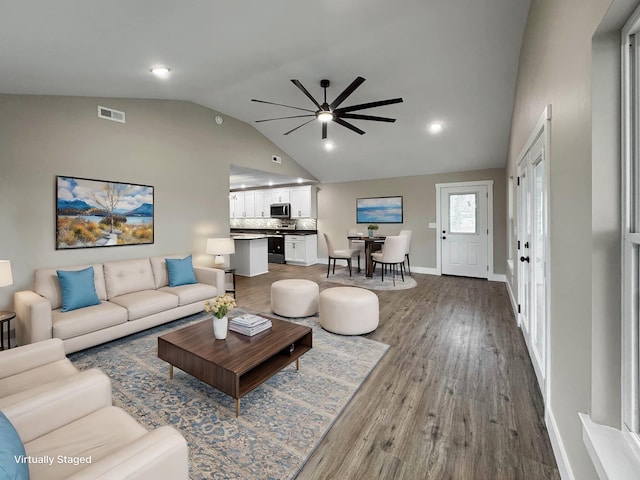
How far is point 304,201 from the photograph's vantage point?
26.8 ft

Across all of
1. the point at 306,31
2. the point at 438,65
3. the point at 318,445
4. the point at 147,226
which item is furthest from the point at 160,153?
the point at 318,445

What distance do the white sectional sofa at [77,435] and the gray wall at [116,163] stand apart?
Result: 6.59 feet

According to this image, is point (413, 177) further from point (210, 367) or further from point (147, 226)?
point (210, 367)

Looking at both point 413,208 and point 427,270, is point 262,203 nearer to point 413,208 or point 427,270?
point 413,208

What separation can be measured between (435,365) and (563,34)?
2.45m

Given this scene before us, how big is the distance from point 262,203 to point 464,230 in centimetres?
560

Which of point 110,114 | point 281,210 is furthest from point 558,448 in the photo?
point 281,210

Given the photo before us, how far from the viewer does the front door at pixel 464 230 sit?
6.05 m

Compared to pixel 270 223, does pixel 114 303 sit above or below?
below

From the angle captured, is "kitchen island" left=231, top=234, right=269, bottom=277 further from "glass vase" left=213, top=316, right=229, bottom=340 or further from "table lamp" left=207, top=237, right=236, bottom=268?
"glass vase" left=213, top=316, right=229, bottom=340

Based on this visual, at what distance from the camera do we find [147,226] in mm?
4078

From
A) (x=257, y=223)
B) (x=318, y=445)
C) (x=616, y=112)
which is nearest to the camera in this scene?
(x=616, y=112)

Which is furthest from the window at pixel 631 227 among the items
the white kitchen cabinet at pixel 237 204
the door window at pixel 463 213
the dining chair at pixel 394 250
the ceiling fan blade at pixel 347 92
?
the white kitchen cabinet at pixel 237 204

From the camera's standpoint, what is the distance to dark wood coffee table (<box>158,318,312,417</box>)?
193 centimetres
